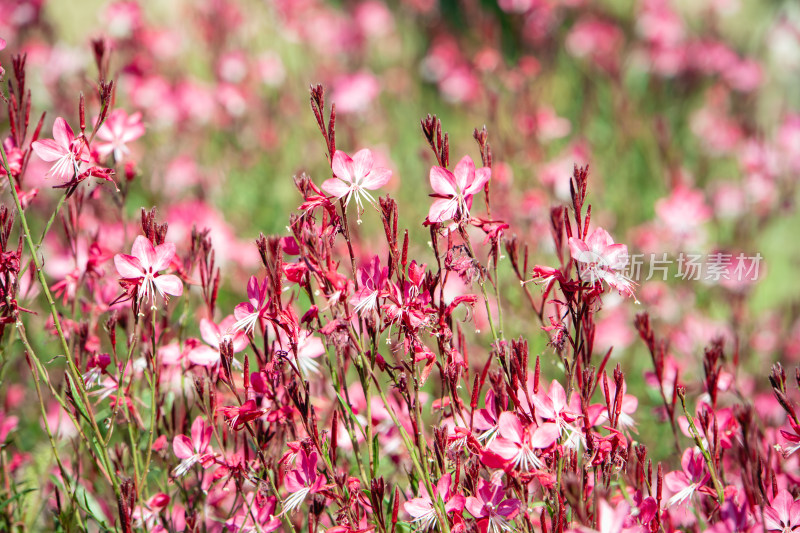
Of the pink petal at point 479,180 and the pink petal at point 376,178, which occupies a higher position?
the pink petal at point 376,178

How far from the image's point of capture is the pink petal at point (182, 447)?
131 cm

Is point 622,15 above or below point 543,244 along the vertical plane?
above

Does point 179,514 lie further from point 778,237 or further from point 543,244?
point 778,237

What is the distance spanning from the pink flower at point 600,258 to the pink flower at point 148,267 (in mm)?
657

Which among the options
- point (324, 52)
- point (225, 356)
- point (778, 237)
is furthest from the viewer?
point (324, 52)

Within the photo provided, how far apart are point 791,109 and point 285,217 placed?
3.41m

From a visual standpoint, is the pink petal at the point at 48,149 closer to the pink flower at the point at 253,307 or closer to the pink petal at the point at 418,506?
the pink flower at the point at 253,307

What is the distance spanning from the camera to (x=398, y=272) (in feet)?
3.76

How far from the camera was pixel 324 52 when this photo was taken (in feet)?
15.3

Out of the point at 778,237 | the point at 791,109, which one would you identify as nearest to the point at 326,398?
the point at 778,237

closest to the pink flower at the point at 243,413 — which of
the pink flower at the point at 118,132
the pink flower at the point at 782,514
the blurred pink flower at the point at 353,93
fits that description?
the pink flower at the point at 118,132

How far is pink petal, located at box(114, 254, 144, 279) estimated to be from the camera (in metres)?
1.15

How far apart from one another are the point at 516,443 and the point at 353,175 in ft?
1.70

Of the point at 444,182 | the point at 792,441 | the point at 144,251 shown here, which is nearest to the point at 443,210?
the point at 444,182
